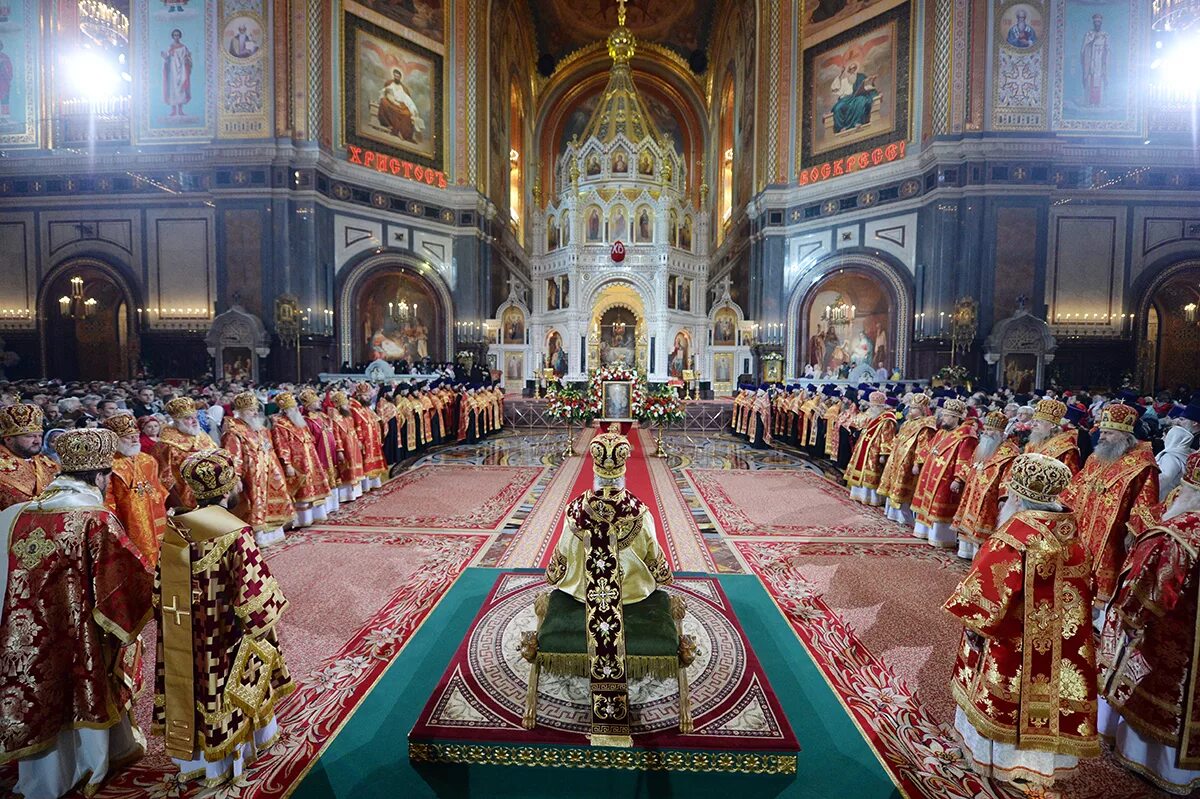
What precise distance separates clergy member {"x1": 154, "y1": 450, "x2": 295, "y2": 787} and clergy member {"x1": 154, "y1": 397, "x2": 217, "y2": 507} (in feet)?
10.1

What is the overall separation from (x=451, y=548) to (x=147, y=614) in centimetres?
381

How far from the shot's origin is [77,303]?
19.9 meters

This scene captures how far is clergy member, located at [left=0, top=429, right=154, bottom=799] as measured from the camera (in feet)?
7.90

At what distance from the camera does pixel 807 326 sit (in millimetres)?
21406

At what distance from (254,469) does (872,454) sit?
8.51 meters

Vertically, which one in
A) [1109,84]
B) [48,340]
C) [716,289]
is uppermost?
[1109,84]

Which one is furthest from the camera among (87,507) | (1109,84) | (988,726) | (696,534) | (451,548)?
(1109,84)

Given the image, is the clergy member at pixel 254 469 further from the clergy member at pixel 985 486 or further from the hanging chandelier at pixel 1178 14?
the hanging chandelier at pixel 1178 14

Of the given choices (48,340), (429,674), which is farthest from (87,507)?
(48,340)

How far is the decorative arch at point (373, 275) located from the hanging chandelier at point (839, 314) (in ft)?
50.4

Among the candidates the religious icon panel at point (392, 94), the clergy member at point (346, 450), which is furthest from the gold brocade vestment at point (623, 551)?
the religious icon panel at point (392, 94)

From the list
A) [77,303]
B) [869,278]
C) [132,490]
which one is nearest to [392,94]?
[77,303]

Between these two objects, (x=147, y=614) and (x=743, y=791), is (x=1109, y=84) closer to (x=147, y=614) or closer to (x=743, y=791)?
(x=743, y=791)

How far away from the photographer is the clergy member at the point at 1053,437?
194 inches
